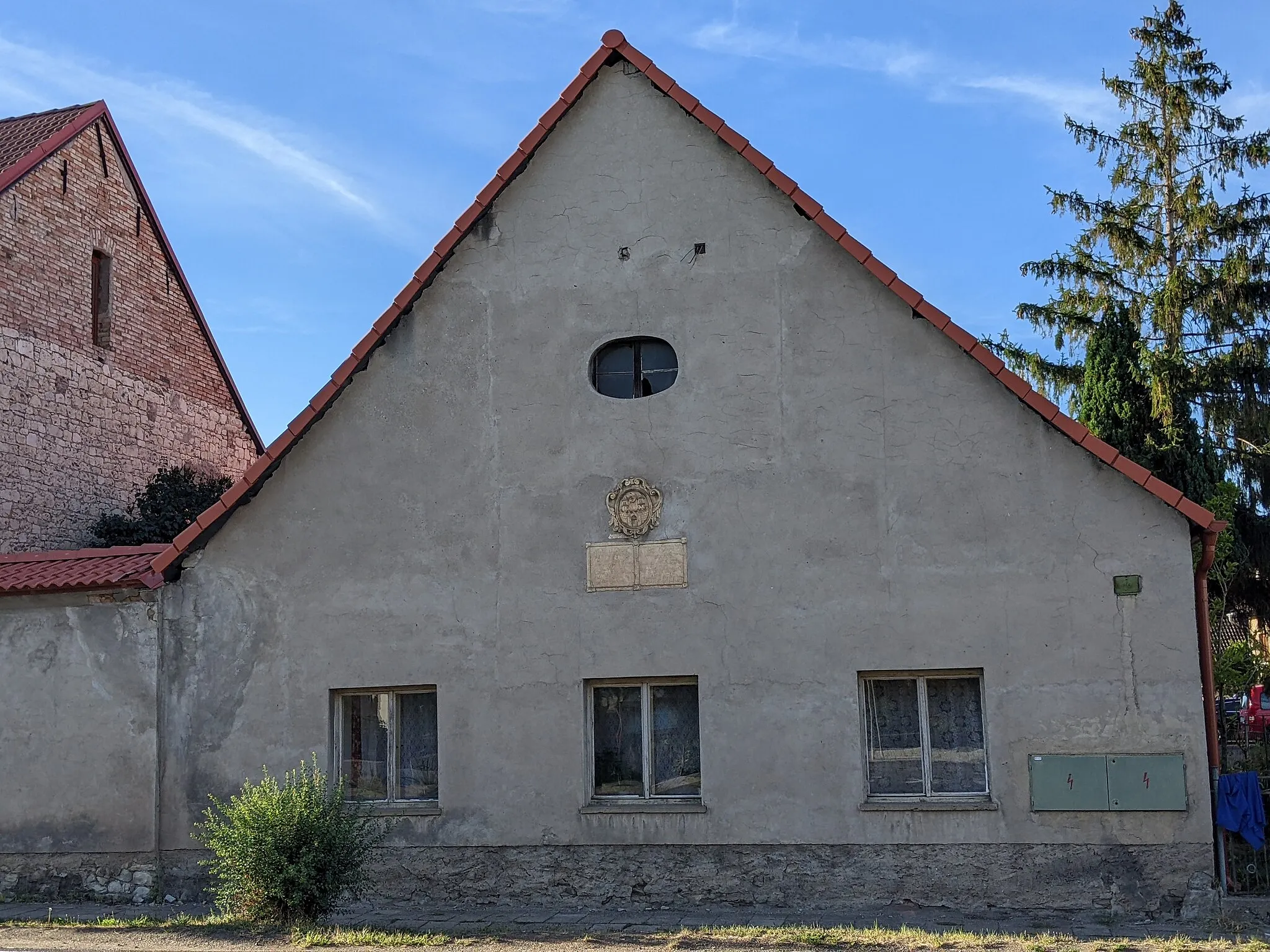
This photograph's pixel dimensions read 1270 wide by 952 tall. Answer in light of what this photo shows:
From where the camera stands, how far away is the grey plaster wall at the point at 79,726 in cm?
1224

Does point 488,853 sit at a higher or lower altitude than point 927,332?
lower

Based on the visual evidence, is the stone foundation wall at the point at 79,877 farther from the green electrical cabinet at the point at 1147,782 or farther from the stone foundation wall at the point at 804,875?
the green electrical cabinet at the point at 1147,782

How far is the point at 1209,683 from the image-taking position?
10617 millimetres

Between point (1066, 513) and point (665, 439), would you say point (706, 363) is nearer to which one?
point (665, 439)

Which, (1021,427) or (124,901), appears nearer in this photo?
(1021,427)

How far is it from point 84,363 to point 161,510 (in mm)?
2507

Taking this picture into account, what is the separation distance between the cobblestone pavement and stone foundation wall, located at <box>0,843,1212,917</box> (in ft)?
0.43

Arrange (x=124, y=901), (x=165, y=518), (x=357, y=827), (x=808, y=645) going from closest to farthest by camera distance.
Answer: (x=357, y=827), (x=808, y=645), (x=124, y=901), (x=165, y=518)

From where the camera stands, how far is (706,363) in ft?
38.8

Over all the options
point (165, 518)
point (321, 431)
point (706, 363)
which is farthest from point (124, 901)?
point (165, 518)

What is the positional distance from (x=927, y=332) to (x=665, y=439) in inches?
99.3

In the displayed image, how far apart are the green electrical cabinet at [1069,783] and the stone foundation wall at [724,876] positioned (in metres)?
0.35

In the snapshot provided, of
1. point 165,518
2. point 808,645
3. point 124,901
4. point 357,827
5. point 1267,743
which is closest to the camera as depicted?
point 357,827

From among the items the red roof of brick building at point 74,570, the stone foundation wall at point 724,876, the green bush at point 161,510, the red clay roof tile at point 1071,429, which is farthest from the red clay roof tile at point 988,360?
the green bush at point 161,510
